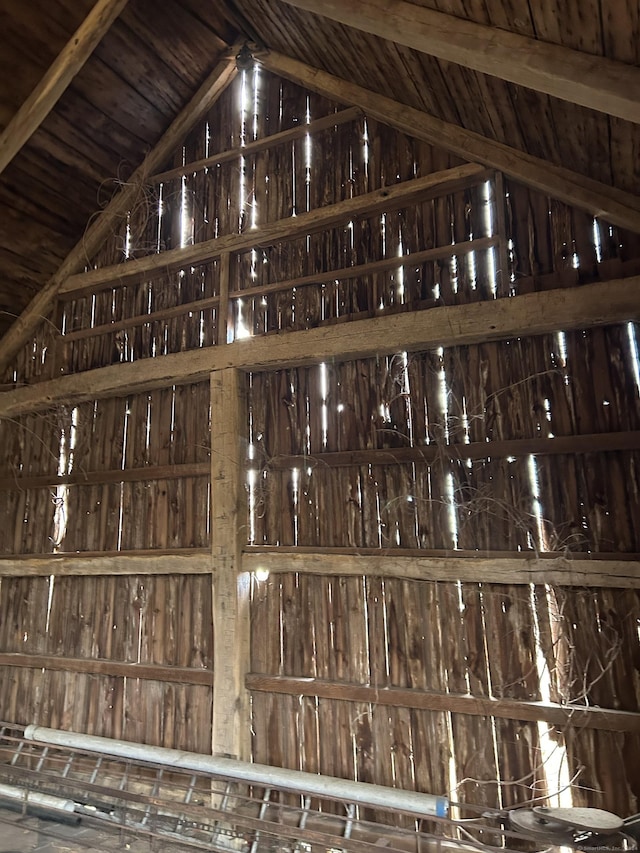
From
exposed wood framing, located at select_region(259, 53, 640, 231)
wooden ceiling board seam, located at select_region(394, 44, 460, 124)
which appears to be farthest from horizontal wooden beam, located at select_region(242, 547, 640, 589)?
wooden ceiling board seam, located at select_region(394, 44, 460, 124)

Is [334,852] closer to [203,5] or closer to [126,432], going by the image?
[126,432]

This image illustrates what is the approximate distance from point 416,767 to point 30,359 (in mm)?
4175

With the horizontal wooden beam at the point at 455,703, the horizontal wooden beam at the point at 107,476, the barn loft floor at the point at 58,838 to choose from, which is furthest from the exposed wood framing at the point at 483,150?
the barn loft floor at the point at 58,838

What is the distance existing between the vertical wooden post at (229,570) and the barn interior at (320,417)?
21 millimetres

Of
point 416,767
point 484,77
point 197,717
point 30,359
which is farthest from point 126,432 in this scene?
point 484,77

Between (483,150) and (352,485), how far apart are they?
2.09 metres

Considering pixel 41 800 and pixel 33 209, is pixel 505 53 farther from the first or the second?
pixel 41 800

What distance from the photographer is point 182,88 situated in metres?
A: 4.09

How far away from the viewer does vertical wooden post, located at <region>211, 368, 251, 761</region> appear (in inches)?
124

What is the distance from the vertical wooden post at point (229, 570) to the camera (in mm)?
3158

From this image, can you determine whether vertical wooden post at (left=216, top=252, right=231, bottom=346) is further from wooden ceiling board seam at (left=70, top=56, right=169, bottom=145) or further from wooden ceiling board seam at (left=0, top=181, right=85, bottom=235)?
wooden ceiling board seam at (left=0, top=181, right=85, bottom=235)

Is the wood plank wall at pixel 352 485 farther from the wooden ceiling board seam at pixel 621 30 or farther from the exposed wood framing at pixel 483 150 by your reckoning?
the wooden ceiling board seam at pixel 621 30

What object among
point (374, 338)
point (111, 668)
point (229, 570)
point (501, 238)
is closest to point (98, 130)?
point (374, 338)

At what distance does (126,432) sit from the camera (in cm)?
407
